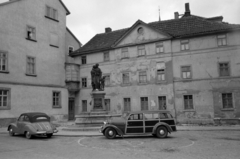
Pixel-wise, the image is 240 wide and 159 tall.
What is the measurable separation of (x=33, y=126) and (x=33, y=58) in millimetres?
14447

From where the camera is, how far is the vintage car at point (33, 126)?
13734 millimetres

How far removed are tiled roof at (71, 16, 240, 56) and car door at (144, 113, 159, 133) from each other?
1498 centimetres

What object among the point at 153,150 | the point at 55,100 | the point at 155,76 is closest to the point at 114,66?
the point at 155,76

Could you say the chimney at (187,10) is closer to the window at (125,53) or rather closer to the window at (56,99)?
the window at (125,53)

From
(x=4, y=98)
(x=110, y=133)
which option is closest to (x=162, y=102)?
(x=110, y=133)

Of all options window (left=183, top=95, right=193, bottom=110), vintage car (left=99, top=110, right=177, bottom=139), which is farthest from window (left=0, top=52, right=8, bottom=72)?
window (left=183, top=95, right=193, bottom=110)

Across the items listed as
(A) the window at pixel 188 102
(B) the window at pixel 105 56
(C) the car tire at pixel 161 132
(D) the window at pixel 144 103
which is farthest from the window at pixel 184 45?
(C) the car tire at pixel 161 132

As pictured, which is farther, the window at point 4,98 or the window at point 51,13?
the window at point 51,13

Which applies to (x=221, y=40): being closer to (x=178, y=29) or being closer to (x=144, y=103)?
(x=178, y=29)

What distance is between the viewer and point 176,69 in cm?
2628

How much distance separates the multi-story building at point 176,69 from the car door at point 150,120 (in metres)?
12.8

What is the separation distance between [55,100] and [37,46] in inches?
266

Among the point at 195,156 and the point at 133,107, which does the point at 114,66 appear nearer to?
the point at 133,107

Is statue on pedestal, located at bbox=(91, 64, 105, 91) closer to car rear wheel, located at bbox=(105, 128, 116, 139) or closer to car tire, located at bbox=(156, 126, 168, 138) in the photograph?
car rear wheel, located at bbox=(105, 128, 116, 139)
